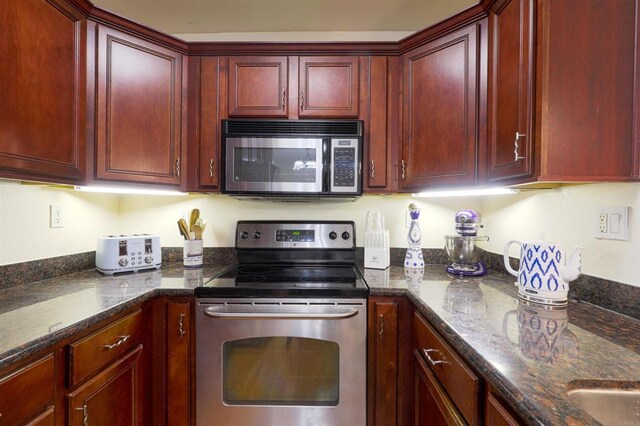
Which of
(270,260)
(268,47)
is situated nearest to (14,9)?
(268,47)

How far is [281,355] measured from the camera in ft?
4.73

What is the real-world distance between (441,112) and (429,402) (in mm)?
1301

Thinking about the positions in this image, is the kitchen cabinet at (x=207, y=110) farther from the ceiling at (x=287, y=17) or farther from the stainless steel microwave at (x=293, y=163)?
the ceiling at (x=287, y=17)

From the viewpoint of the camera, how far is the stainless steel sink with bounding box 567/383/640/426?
62 cm

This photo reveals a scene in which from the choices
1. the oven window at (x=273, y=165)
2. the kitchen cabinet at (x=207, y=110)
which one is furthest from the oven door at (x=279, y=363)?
the kitchen cabinet at (x=207, y=110)

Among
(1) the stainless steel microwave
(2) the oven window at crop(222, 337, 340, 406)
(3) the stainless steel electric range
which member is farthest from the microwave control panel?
(2) the oven window at crop(222, 337, 340, 406)

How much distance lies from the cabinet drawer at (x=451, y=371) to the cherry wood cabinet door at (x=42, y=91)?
1612 millimetres

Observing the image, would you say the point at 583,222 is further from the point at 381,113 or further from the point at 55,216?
the point at 55,216

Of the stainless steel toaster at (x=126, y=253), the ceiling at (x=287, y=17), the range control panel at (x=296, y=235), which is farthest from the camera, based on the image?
the range control panel at (x=296, y=235)

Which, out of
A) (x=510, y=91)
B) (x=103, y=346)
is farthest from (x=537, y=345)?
(x=103, y=346)

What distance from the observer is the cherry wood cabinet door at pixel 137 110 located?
151cm

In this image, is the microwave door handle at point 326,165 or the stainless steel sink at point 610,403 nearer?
the stainless steel sink at point 610,403

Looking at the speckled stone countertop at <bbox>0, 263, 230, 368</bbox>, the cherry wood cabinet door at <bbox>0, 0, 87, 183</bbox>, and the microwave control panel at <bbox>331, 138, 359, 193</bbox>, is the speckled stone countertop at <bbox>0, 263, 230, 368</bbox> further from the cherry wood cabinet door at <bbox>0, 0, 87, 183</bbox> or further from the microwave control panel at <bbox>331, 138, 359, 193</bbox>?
the microwave control panel at <bbox>331, 138, 359, 193</bbox>

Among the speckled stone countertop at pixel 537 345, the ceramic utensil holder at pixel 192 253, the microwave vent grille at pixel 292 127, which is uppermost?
the microwave vent grille at pixel 292 127
